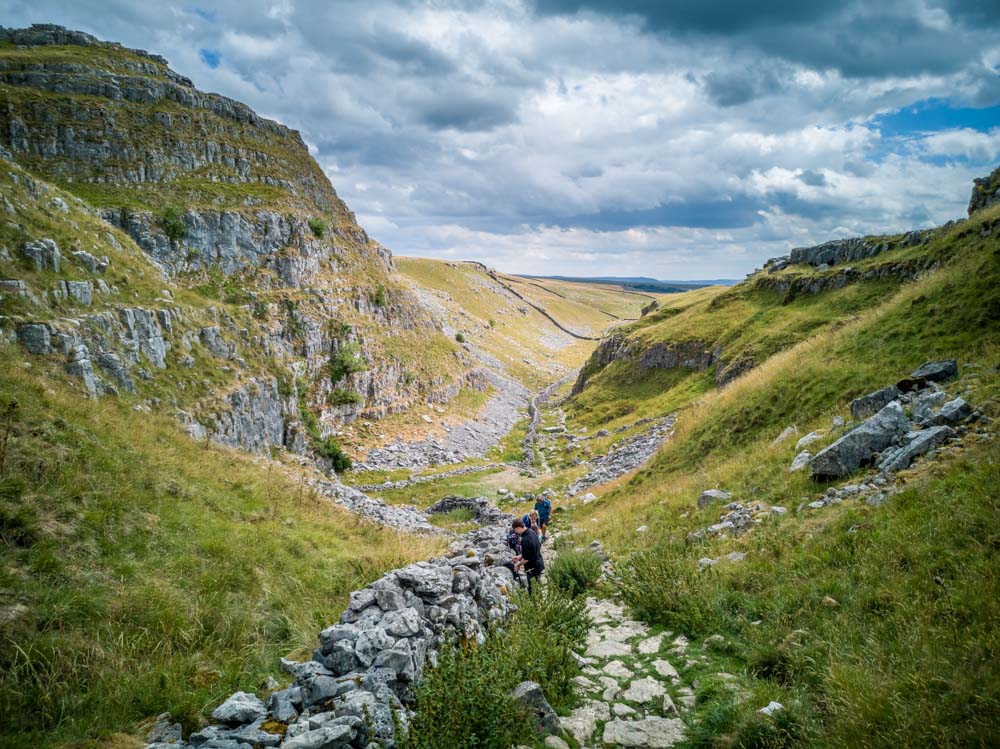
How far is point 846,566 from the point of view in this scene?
8312mm

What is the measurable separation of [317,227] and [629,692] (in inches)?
2203

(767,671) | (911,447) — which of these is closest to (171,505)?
(767,671)

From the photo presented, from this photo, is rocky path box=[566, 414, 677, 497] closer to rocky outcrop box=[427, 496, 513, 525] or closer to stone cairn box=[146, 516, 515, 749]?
rocky outcrop box=[427, 496, 513, 525]

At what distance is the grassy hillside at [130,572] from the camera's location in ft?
18.1

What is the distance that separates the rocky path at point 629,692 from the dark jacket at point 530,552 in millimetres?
2529

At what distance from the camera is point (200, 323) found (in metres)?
29.0

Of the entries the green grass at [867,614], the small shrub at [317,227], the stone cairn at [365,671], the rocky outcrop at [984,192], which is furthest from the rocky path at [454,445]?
the rocky outcrop at [984,192]

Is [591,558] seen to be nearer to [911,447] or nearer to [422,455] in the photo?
[911,447]

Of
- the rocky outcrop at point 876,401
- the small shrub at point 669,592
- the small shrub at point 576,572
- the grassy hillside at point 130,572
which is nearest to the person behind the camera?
the grassy hillside at point 130,572

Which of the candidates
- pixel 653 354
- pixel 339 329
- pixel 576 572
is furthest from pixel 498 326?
pixel 576 572

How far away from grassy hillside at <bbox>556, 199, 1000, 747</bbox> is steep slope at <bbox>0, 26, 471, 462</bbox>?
2517cm

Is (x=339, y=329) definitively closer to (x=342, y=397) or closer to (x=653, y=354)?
(x=342, y=397)

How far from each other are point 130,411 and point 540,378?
88.6 m

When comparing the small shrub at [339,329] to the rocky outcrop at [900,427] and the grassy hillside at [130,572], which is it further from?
the rocky outcrop at [900,427]
